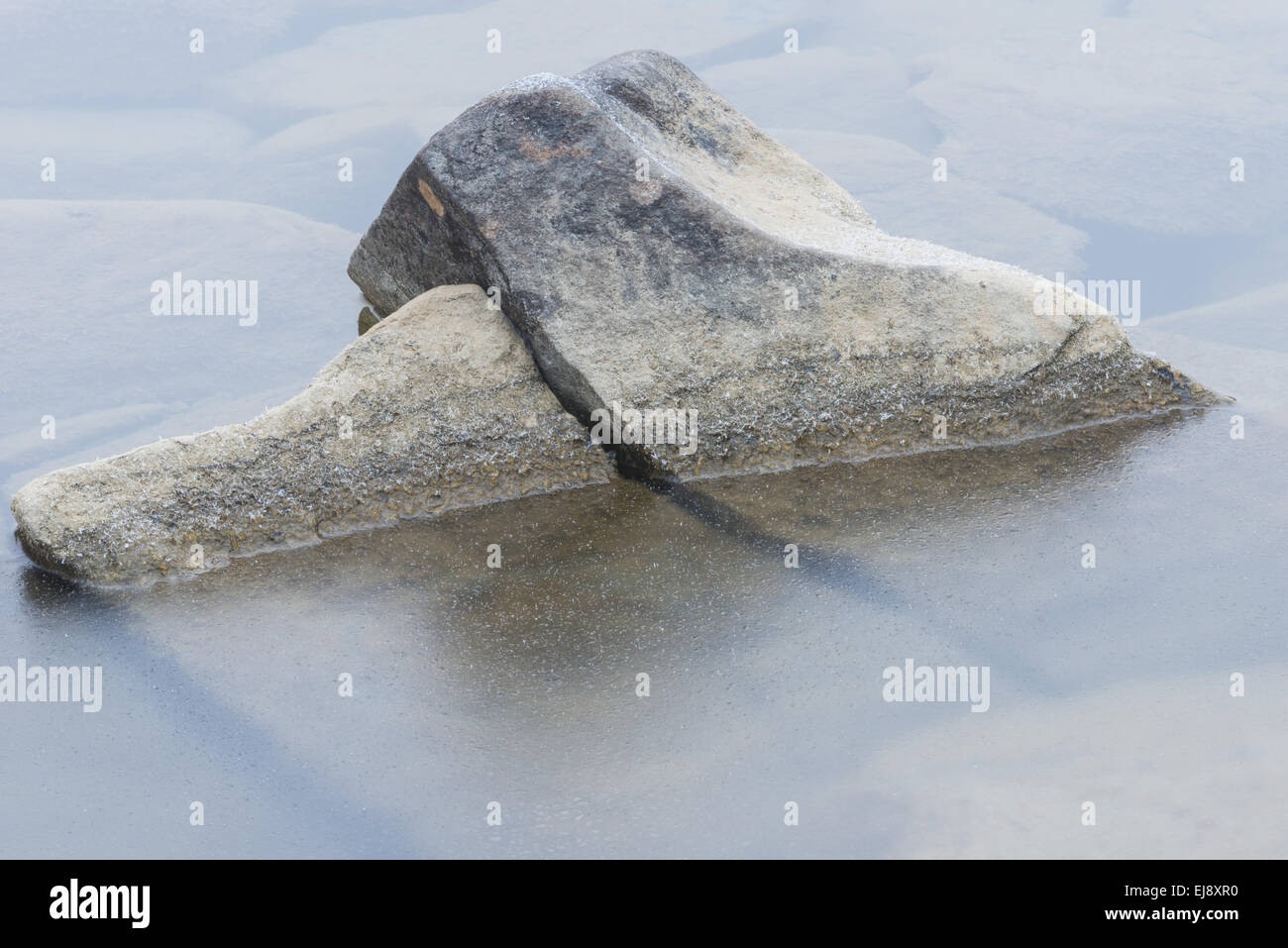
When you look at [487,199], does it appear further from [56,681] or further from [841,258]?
[56,681]

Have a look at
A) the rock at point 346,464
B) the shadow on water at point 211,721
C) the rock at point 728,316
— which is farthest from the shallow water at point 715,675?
the rock at point 728,316

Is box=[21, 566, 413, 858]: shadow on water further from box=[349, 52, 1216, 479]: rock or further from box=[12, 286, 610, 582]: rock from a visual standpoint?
box=[349, 52, 1216, 479]: rock

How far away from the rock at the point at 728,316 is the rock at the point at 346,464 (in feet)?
0.76

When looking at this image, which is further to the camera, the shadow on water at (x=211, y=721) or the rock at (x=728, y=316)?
the rock at (x=728, y=316)

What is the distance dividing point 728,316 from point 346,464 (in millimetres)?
1968

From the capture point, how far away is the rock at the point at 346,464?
253 inches

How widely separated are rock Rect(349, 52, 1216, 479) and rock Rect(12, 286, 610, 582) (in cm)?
23

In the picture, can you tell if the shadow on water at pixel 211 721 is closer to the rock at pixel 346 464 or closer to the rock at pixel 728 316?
the rock at pixel 346 464

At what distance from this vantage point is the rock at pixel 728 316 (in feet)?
23.0

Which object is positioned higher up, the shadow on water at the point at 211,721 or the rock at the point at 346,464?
the rock at the point at 346,464

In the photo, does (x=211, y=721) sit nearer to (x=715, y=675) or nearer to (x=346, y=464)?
(x=346, y=464)

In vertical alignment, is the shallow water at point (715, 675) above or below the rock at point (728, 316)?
below

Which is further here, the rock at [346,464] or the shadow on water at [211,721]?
the rock at [346,464]
